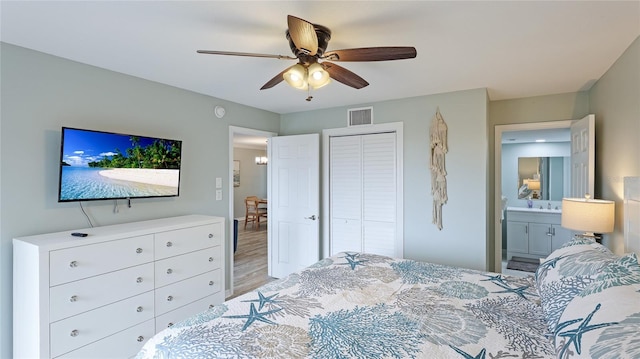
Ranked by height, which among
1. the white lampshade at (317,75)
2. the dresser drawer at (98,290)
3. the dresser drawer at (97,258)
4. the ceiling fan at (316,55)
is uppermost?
the ceiling fan at (316,55)

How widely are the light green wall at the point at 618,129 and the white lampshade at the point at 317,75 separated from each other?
2069 mm

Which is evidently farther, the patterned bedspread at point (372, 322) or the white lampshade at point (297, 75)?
the white lampshade at point (297, 75)

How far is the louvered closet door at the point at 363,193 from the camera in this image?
3709 mm

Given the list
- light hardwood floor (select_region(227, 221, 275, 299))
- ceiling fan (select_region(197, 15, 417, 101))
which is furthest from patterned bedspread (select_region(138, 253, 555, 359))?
light hardwood floor (select_region(227, 221, 275, 299))

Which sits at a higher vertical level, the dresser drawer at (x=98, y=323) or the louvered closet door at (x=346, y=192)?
the louvered closet door at (x=346, y=192)

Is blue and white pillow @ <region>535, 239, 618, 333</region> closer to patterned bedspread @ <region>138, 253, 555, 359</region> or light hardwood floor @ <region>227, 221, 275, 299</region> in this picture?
patterned bedspread @ <region>138, 253, 555, 359</region>

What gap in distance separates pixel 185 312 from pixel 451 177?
9.91 feet

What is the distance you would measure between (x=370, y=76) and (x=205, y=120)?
191cm

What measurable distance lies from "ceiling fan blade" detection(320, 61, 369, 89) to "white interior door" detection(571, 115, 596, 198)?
2233 mm

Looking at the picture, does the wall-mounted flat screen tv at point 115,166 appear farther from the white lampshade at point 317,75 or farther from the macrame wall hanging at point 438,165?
the macrame wall hanging at point 438,165

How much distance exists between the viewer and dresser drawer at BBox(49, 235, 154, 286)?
192cm

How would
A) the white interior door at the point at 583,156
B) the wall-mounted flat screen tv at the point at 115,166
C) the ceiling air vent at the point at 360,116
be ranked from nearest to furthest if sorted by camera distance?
the wall-mounted flat screen tv at the point at 115,166 < the white interior door at the point at 583,156 < the ceiling air vent at the point at 360,116

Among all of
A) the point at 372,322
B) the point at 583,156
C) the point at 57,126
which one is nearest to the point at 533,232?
the point at 583,156

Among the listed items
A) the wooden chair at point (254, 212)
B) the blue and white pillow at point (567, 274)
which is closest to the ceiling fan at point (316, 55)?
the blue and white pillow at point (567, 274)
